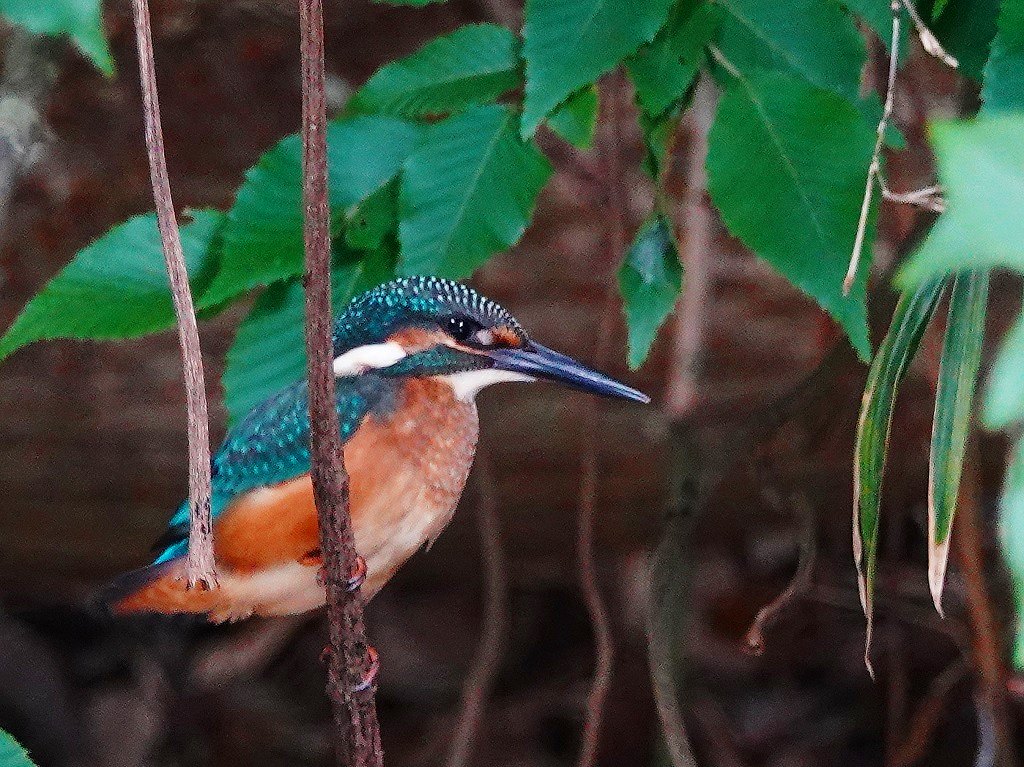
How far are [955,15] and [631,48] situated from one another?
0.32 m

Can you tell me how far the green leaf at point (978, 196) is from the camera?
1.30ft

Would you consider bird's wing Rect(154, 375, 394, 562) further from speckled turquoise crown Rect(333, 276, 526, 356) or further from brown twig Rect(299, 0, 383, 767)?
brown twig Rect(299, 0, 383, 767)

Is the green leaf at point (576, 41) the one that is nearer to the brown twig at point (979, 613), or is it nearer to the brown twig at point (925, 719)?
the brown twig at point (979, 613)

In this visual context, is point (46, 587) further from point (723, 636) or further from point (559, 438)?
point (723, 636)

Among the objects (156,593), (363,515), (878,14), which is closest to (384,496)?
(363,515)

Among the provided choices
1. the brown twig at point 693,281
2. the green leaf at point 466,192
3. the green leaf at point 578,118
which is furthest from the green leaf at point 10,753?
the brown twig at point 693,281

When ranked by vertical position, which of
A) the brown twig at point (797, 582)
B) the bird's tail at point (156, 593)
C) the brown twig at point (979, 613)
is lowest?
the brown twig at point (979, 613)

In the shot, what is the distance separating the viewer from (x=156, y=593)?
1.43 m

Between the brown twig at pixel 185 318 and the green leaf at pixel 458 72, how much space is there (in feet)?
1.55

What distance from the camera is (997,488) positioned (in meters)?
2.94

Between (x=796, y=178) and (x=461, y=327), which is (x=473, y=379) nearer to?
(x=461, y=327)

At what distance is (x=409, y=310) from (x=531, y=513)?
1543 mm

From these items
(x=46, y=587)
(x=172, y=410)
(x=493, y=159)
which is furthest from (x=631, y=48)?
(x=46, y=587)

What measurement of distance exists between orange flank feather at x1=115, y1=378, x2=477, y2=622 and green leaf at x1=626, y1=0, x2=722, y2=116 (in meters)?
0.38
